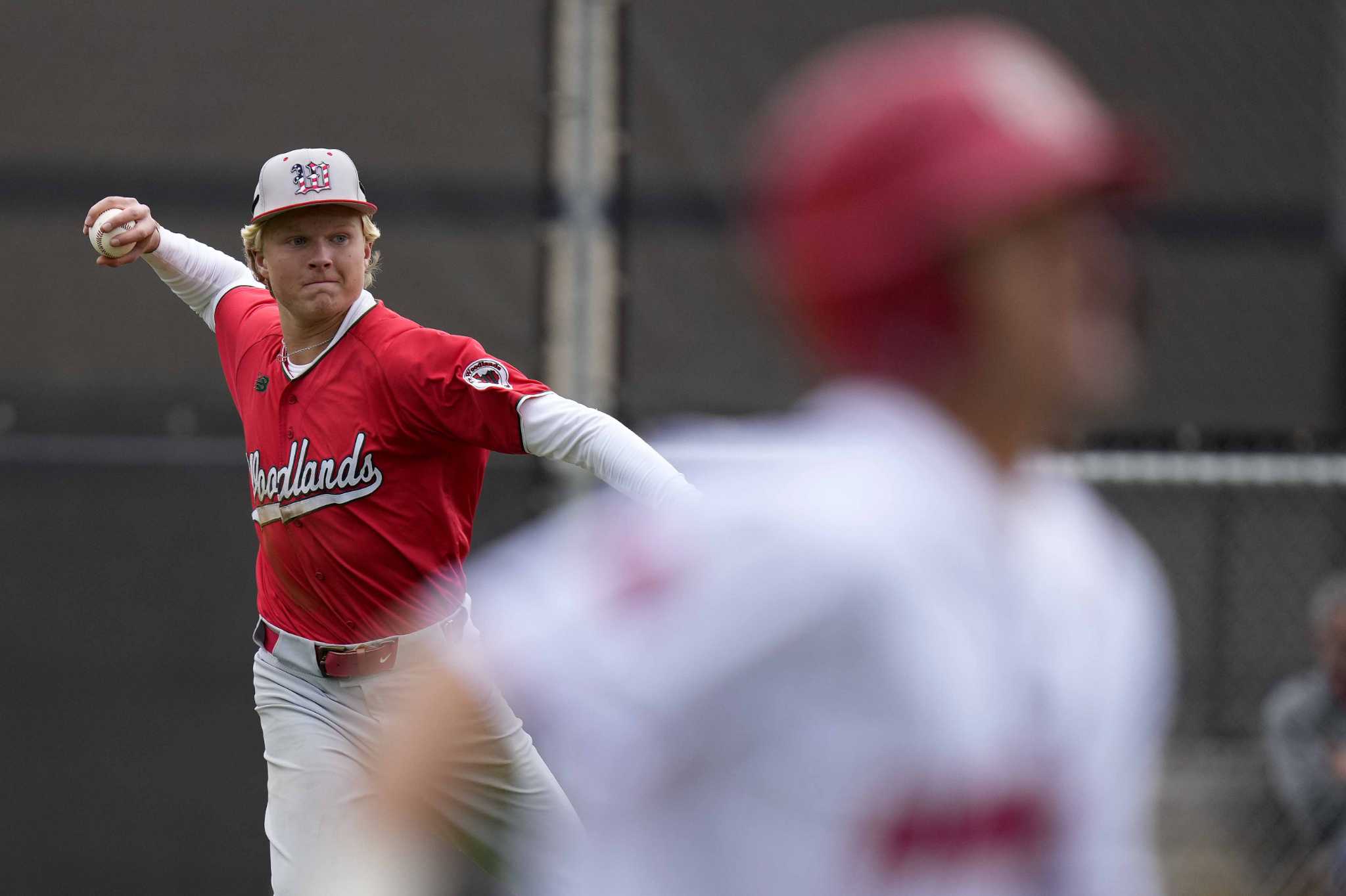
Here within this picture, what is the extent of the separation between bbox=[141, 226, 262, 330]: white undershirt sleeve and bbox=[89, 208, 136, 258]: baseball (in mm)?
105

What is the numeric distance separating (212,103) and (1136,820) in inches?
193

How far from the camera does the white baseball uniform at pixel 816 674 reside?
3.68 ft

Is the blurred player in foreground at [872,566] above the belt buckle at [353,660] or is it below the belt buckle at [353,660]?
above

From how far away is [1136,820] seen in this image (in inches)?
55.5

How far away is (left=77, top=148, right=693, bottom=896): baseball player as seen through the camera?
11.7 ft

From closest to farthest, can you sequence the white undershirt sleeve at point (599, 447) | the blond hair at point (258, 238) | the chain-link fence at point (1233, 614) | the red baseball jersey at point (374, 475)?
the white undershirt sleeve at point (599, 447), the red baseball jersey at point (374, 475), the blond hair at point (258, 238), the chain-link fence at point (1233, 614)

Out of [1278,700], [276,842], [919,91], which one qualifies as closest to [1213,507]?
[1278,700]

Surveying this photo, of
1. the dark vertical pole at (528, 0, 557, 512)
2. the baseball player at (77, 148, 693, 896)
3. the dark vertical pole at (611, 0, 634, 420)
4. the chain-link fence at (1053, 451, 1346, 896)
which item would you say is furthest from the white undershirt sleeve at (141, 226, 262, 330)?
the chain-link fence at (1053, 451, 1346, 896)

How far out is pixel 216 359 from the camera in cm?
557

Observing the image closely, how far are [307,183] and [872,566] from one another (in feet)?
9.36

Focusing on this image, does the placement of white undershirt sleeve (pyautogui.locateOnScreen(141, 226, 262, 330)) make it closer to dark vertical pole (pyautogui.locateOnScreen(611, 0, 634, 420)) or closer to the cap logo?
the cap logo

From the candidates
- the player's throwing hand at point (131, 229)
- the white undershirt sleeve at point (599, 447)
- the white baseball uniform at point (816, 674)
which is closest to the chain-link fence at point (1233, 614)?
the white undershirt sleeve at point (599, 447)

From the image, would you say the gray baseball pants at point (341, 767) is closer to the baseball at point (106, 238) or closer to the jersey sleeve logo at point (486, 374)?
the jersey sleeve logo at point (486, 374)

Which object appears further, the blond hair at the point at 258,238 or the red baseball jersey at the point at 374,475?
the blond hair at the point at 258,238
